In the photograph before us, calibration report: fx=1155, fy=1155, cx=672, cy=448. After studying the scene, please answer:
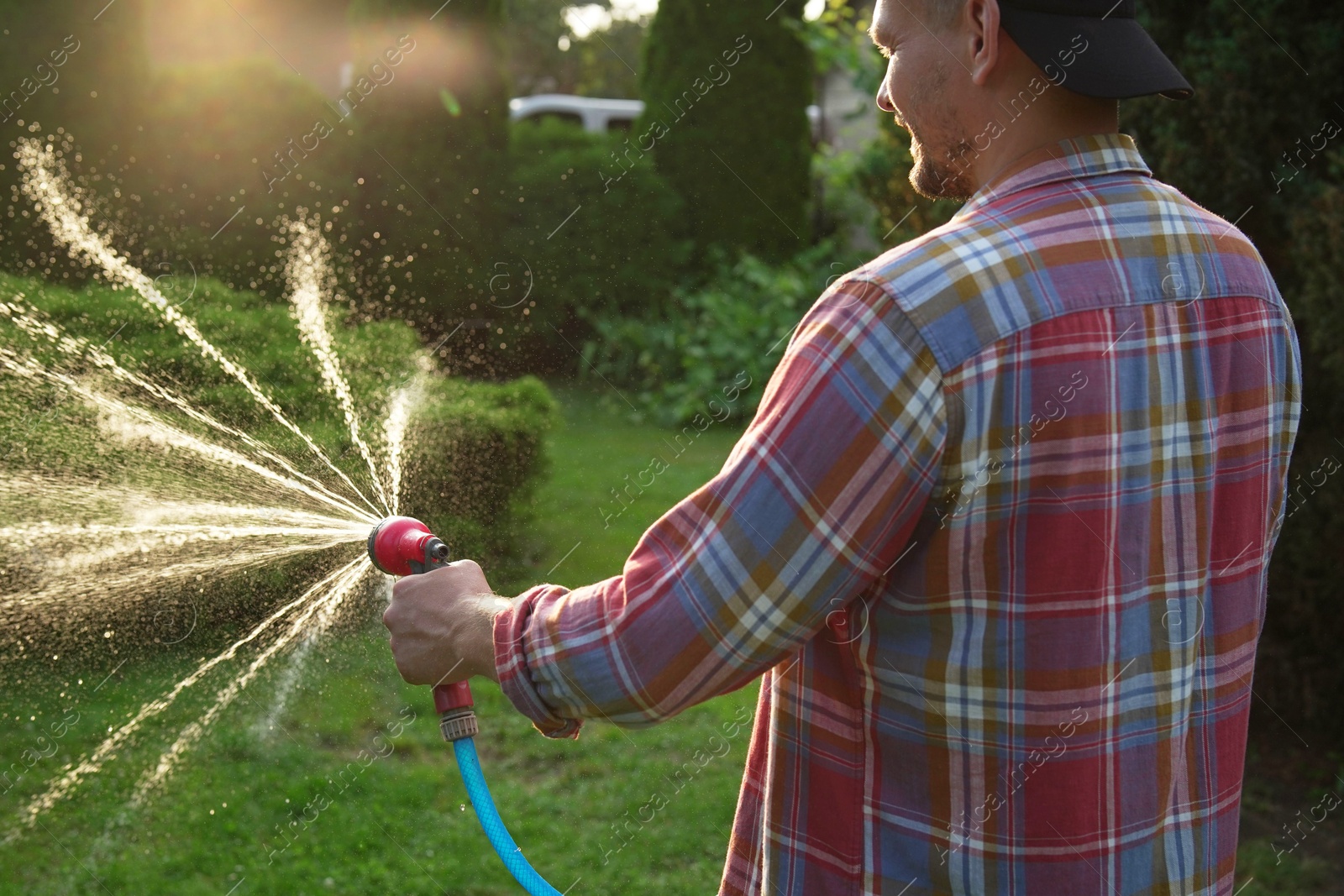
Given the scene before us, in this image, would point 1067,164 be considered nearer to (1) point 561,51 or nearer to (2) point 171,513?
(2) point 171,513

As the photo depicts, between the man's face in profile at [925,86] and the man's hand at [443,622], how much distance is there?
2.58 feet

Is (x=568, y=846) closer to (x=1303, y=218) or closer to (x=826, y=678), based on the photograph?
(x=826, y=678)

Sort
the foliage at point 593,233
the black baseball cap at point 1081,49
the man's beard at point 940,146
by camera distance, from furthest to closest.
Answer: the foliage at point 593,233, the man's beard at point 940,146, the black baseball cap at point 1081,49

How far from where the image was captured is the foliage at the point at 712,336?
9500 mm

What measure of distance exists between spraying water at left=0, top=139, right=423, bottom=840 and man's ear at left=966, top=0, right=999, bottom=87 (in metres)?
2.22

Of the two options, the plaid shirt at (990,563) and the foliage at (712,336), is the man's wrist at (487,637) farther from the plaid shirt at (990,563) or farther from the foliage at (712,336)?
the foliage at (712,336)

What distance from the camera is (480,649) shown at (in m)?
1.45

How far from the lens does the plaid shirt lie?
3.89ft

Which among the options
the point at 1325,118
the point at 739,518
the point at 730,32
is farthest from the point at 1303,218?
the point at 730,32

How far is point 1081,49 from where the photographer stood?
1322 millimetres

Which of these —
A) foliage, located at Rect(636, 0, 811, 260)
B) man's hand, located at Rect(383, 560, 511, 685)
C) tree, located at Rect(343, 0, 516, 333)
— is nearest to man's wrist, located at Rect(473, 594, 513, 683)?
man's hand, located at Rect(383, 560, 511, 685)

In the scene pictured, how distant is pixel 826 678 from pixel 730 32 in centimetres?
992

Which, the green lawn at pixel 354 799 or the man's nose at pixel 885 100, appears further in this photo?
the green lawn at pixel 354 799

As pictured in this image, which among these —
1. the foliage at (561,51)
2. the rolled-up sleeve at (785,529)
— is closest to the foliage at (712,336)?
the rolled-up sleeve at (785,529)
